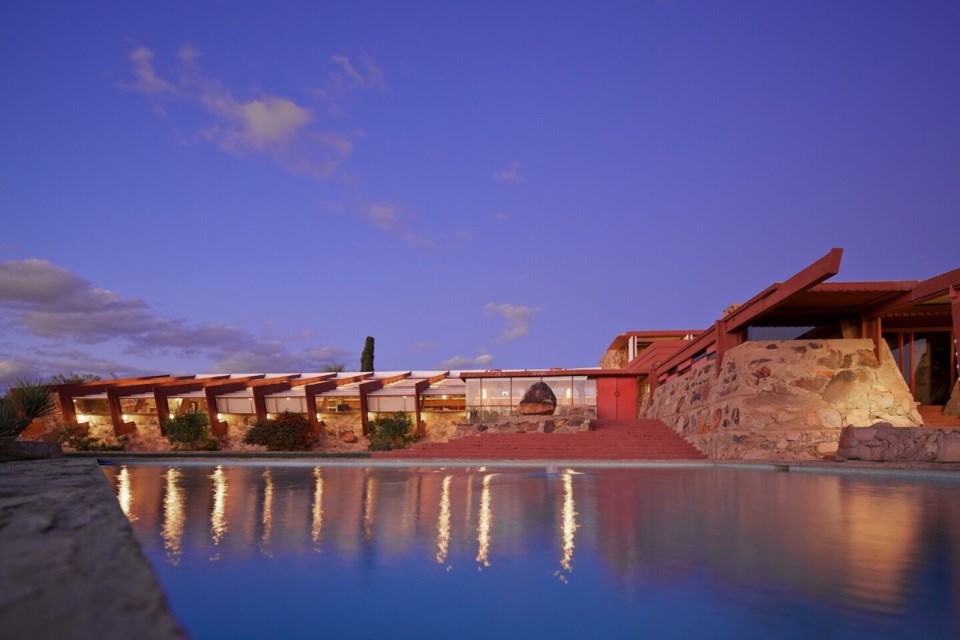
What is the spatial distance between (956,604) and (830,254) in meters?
10.7

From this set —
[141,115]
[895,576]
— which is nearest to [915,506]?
[895,576]

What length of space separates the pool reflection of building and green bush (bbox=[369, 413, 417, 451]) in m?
17.3

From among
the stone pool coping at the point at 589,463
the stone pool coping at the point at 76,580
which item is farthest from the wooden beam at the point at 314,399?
the stone pool coping at the point at 76,580

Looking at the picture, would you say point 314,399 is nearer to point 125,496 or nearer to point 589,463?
point 589,463

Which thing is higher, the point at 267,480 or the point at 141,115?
the point at 141,115

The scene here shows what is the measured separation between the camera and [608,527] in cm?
583

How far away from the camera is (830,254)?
1266 centimetres

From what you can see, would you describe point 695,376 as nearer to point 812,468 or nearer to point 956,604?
point 812,468

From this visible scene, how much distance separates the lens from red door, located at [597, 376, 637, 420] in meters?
29.0

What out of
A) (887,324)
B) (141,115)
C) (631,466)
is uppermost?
(141,115)

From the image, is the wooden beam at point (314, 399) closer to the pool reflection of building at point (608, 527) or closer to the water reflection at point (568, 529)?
the pool reflection of building at point (608, 527)

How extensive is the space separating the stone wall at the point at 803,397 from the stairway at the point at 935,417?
1135mm

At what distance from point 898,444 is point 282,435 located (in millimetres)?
22278

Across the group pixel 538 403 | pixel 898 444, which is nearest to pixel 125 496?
pixel 898 444
